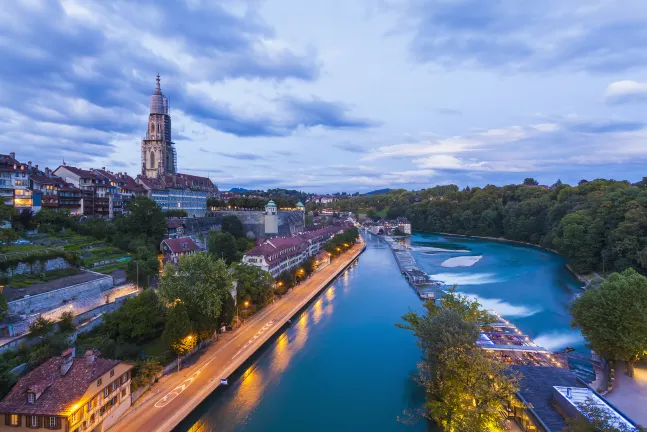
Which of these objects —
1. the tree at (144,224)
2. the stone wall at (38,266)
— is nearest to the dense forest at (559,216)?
the tree at (144,224)

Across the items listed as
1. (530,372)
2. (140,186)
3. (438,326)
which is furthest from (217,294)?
(140,186)

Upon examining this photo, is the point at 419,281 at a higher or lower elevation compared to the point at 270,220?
lower

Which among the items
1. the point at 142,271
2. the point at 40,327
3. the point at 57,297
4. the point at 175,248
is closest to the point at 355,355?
the point at 142,271

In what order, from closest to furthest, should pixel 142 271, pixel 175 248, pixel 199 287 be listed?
pixel 199 287 → pixel 142 271 → pixel 175 248

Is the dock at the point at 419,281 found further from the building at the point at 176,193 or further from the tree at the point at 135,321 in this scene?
the building at the point at 176,193

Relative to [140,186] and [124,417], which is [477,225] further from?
[124,417]

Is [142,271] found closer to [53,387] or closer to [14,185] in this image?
[53,387]
